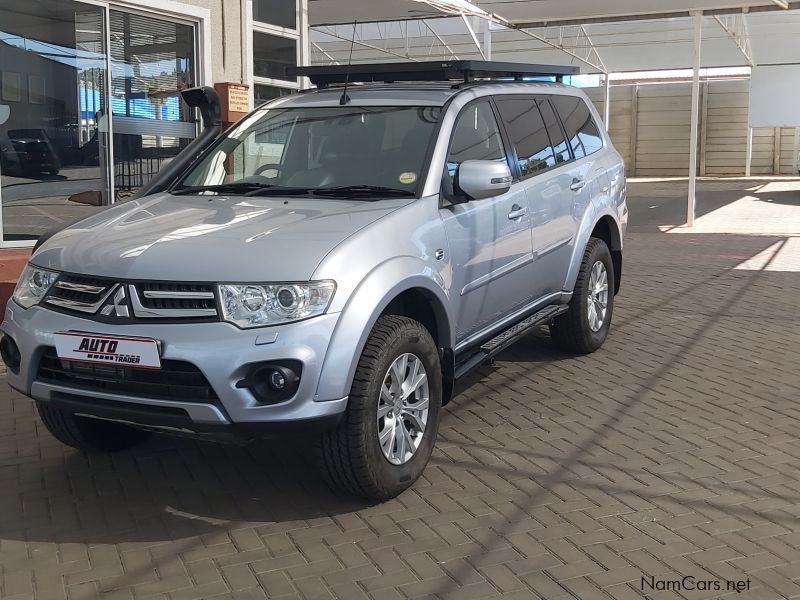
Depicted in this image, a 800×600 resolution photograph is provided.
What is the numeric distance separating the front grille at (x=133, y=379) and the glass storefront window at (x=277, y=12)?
8.12 meters

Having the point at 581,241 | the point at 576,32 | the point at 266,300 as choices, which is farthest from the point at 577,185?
the point at 576,32

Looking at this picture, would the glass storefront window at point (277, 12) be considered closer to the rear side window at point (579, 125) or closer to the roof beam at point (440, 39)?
the rear side window at point (579, 125)

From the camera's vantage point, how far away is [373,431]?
3920 mm

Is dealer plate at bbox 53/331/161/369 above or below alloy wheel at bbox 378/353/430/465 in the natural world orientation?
above

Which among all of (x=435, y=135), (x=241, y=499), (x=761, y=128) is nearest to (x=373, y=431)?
(x=241, y=499)

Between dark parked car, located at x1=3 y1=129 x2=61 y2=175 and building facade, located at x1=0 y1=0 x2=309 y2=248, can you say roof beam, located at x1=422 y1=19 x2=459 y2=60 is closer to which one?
building facade, located at x1=0 y1=0 x2=309 y2=248

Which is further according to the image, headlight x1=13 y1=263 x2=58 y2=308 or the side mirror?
the side mirror

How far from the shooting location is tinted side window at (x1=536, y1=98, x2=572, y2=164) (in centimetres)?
621

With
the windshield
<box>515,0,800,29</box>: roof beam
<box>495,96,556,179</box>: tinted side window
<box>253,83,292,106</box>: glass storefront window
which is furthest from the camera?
<box>515,0,800,29</box>: roof beam

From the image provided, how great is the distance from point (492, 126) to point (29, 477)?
10.2 ft

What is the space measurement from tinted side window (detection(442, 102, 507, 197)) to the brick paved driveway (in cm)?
147

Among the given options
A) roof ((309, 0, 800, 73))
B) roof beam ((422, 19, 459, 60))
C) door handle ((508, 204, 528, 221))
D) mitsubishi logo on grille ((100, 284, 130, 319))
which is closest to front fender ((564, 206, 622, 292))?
door handle ((508, 204, 528, 221))

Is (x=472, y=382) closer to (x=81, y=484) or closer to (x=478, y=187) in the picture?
(x=478, y=187)
